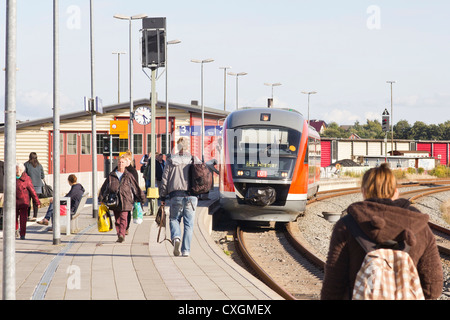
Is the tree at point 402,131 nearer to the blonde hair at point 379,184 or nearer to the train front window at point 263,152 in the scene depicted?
the train front window at point 263,152

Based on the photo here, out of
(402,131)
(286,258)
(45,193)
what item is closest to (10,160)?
(286,258)

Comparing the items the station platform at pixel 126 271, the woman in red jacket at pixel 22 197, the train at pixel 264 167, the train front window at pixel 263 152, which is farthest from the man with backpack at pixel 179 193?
the train front window at pixel 263 152

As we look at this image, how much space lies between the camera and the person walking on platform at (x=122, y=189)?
38.7 feet

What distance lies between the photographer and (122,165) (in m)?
12.1

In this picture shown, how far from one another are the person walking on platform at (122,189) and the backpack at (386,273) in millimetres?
8510

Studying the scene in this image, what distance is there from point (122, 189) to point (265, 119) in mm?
6117

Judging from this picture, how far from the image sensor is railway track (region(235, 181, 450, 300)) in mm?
10445

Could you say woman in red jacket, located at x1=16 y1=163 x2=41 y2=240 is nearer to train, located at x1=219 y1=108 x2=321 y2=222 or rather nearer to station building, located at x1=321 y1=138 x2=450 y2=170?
train, located at x1=219 y1=108 x2=321 y2=222

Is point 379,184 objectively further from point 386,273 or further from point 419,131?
point 419,131

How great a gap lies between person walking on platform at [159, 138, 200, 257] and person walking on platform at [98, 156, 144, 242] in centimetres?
118

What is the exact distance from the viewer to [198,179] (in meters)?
10.7

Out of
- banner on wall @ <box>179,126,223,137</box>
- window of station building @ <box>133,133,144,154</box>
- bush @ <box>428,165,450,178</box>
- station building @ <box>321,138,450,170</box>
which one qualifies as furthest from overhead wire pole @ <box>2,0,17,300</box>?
station building @ <box>321,138,450,170</box>
